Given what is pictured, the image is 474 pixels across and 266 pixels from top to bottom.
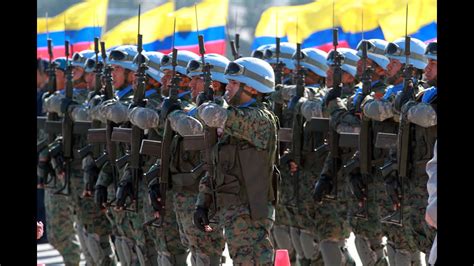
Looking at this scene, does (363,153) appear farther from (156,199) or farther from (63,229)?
(63,229)

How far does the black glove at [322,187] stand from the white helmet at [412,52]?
4.05ft

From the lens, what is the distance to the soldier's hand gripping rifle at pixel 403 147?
9.30 m

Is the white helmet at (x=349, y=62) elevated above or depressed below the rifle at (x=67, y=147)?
above

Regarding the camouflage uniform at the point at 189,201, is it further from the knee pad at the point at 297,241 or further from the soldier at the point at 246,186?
the knee pad at the point at 297,241

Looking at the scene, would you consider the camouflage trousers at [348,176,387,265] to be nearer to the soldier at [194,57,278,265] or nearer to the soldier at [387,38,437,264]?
the soldier at [387,38,437,264]

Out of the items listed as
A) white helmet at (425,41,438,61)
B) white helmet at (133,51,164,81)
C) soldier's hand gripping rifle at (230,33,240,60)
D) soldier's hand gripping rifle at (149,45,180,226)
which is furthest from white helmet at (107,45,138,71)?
white helmet at (425,41,438,61)

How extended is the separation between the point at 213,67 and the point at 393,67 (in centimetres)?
152

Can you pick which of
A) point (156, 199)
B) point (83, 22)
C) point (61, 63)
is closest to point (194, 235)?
point (156, 199)

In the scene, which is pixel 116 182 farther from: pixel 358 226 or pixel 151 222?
pixel 358 226

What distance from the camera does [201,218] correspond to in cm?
873

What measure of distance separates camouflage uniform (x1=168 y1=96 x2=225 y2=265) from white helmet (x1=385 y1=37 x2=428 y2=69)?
1.75 metres

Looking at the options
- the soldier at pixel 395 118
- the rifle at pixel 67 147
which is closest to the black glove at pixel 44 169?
the rifle at pixel 67 147
